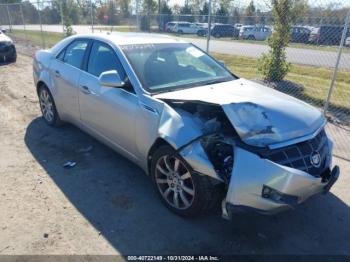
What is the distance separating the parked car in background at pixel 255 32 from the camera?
9373 millimetres

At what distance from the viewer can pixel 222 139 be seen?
3098mm

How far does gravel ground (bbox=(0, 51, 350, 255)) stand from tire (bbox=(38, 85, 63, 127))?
40.2 inches

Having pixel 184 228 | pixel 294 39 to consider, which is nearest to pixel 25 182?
pixel 184 228

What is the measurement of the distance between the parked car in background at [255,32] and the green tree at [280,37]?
0.48 metres

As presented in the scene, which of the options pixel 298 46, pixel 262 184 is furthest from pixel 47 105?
pixel 298 46

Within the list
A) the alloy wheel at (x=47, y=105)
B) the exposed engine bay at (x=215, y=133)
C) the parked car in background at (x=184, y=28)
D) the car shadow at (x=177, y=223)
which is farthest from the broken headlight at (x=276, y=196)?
the parked car in background at (x=184, y=28)

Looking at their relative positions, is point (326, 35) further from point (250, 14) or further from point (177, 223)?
Answer: point (177, 223)

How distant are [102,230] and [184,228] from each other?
2.65ft

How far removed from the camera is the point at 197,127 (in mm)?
3170

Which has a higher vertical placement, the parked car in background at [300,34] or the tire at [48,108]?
the parked car in background at [300,34]

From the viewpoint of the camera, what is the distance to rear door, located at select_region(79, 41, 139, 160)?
3812 millimetres

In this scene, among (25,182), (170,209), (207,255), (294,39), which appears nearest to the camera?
(207,255)

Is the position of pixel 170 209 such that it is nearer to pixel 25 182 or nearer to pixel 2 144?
pixel 25 182

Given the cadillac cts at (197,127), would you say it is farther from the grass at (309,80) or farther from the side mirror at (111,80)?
the grass at (309,80)
